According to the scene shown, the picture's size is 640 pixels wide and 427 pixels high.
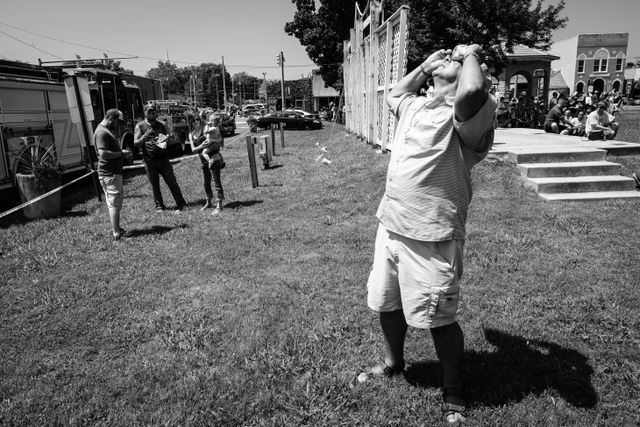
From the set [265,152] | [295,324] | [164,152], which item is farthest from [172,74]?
[295,324]

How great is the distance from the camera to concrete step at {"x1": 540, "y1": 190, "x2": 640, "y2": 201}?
6.80 metres

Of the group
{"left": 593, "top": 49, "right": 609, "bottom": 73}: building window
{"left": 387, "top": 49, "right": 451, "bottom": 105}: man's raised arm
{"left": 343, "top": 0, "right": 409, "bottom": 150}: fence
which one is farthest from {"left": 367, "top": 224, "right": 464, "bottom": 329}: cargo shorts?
{"left": 593, "top": 49, "right": 609, "bottom": 73}: building window

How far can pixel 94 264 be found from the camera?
528 cm

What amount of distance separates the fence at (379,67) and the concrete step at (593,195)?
397 centimetres

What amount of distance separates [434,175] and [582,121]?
525 inches

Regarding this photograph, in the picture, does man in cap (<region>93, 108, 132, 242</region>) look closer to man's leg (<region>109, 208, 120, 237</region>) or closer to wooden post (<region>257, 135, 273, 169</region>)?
man's leg (<region>109, 208, 120, 237</region>)

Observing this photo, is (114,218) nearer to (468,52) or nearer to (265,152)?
(468,52)

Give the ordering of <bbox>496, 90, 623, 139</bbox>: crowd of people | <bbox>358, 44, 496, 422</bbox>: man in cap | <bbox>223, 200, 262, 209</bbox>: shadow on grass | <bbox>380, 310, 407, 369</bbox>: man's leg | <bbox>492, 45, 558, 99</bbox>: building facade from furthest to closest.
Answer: <bbox>492, 45, 558, 99</bbox>: building facade < <bbox>496, 90, 623, 139</bbox>: crowd of people < <bbox>223, 200, 262, 209</bbox>: shadow on grass < <bbox>380, 310, 407, 369</bbox>: man's leg < <bbox>358, 44, 496, 422</bbox>: man in cap

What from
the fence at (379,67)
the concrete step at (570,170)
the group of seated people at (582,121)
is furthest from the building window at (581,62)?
the concrete step at (570,170)

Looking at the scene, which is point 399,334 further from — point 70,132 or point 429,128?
point 70,132

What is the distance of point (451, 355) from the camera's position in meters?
2.46

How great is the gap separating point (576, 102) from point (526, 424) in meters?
17.6

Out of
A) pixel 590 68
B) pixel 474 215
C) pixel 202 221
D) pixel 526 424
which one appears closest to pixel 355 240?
pixel 474 215

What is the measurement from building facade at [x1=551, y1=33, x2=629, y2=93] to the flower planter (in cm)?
6199
